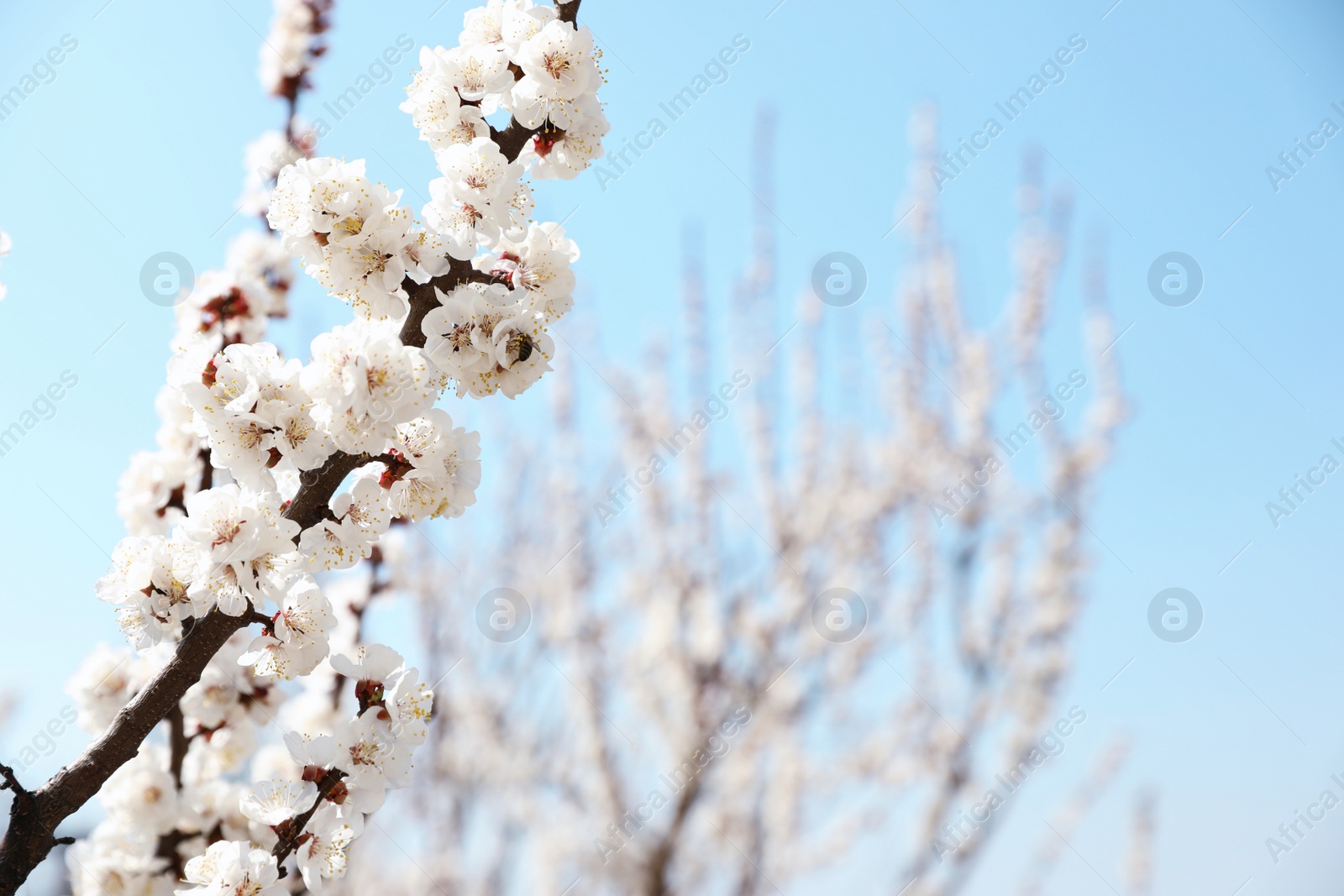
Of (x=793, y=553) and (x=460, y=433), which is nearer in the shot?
(x=460, y=433)

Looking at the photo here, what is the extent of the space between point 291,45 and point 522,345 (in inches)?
57.2

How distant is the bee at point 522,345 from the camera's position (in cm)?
123

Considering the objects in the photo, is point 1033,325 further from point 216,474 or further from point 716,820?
point 216,474

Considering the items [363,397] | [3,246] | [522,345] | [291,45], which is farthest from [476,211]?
[291,45]

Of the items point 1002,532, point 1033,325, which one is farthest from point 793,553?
point 1033,325

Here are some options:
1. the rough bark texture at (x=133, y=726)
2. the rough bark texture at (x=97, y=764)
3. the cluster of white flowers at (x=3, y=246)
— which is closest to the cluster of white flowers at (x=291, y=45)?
the cluster of white flowers at (x=3, y=246)

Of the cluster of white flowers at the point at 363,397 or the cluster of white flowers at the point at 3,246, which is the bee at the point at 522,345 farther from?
the cluster of white flowers at the point at 3,246

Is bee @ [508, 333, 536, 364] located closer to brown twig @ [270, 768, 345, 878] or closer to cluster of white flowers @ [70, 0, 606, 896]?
cluster of white flowers @ [70, 0, 606, 896]

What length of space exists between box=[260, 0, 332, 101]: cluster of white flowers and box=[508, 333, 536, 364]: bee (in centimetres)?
135

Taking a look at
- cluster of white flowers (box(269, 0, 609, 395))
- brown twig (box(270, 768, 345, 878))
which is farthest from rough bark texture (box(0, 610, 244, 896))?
cluster of white flowers (box(269, 0, 609, 395))

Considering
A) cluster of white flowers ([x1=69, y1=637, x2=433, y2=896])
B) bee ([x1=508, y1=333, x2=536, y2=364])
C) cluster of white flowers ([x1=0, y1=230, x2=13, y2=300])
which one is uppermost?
bee ([x1=508, y1=333, x2=536, y2=364])

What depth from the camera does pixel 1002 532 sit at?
5477 millimetres

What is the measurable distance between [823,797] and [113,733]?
524cm

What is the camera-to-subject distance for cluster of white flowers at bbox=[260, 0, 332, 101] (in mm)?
2086
